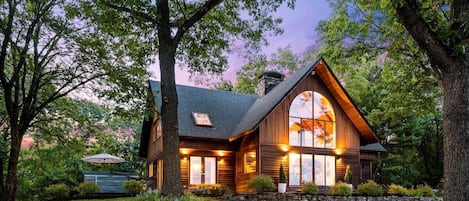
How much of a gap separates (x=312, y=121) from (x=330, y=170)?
221cm

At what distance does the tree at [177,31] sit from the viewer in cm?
884

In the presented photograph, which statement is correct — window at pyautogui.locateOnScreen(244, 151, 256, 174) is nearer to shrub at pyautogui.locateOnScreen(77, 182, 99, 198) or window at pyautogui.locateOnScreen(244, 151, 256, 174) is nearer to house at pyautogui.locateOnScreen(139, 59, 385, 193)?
house at pyautogui.locateOnScreen(139, 59, 385, 193)

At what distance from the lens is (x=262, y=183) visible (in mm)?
14383

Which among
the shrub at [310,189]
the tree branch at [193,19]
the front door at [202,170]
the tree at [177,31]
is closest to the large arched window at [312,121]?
the shrub at [310,189]

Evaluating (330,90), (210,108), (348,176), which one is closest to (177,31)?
(210,108)

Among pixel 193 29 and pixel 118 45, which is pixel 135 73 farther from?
pixel 193 29

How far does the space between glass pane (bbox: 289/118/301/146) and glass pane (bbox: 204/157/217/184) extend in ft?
11.0

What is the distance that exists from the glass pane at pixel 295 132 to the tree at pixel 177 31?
5.52 m

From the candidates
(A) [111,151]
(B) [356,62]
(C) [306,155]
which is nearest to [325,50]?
(B) [356,62]

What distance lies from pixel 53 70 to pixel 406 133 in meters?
19.1

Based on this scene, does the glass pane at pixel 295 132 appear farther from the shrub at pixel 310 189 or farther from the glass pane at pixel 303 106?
the shrub at pixel 310 189

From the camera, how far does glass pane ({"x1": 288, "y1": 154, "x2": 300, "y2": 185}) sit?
1627cm

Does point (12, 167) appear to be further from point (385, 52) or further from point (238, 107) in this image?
point (385, 52)

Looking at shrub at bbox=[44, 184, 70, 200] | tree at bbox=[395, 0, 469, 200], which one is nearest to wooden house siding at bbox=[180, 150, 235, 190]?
shrub at bbox=[44, 184, 70, 200]
